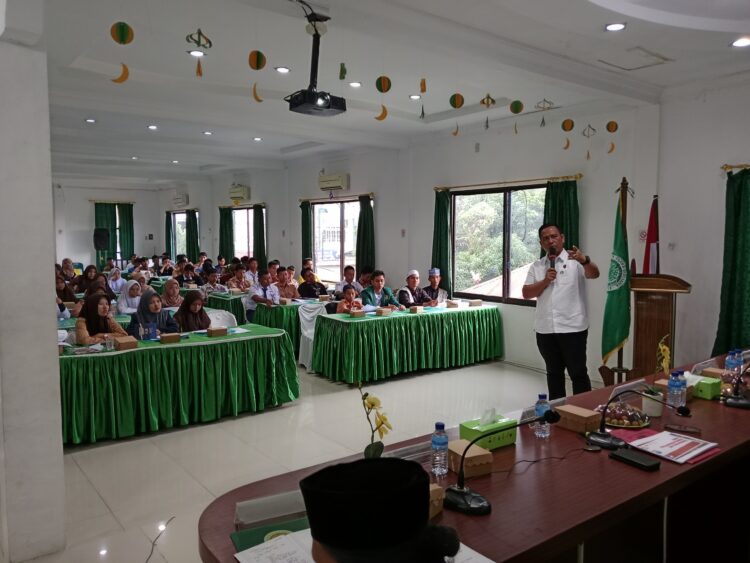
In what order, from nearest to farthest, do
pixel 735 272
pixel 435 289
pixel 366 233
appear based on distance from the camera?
1. pixel 735 272
2. pixel 435 289
3. pixel 366 233

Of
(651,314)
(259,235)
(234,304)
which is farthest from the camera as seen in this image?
(259,235)

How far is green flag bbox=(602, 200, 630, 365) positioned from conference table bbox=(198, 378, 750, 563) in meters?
2.60

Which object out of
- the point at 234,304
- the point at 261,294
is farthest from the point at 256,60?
the point at 234,304

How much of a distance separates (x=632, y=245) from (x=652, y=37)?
2343 mm

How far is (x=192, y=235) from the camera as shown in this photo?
49.6 feet

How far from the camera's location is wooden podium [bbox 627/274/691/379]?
5152mm

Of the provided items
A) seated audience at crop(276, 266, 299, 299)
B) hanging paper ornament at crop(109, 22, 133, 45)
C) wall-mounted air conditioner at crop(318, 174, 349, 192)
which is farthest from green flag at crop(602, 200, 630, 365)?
wall-mounted air conditioner at crop(318, 174, 349, 192)

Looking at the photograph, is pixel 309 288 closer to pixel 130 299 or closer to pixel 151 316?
pixel 130 299

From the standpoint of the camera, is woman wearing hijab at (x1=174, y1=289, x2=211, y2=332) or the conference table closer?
the conference table

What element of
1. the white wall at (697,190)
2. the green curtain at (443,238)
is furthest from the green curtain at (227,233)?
the white wall at (697,190)

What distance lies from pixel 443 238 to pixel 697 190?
3.29 m

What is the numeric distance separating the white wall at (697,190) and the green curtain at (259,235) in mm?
8343

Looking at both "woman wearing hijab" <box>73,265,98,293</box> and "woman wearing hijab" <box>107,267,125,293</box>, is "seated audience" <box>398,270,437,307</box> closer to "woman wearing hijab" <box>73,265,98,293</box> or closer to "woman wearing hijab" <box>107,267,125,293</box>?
"woman wearing hijab" <box>73,265,98,293</box>

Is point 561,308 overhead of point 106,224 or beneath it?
beneath
